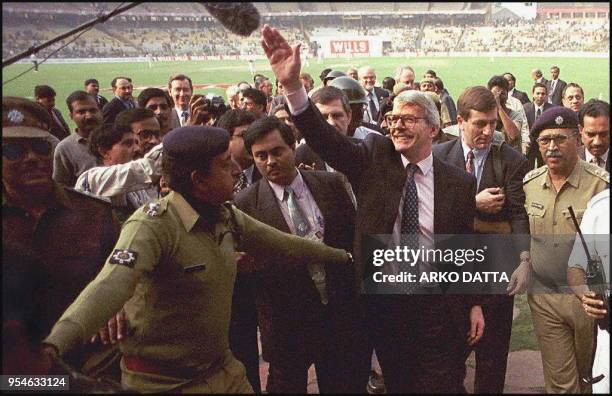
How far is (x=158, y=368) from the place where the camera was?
2135 millimetres

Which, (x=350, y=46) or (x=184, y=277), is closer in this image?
(x=184, y=277)

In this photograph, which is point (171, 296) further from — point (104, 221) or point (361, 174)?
point (361, 174)

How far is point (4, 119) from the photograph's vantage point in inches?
91.0

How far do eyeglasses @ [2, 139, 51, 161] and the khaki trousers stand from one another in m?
2.81

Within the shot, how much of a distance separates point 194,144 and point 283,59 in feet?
2.16

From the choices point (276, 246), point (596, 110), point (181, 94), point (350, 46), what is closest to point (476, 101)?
point (596, 110)

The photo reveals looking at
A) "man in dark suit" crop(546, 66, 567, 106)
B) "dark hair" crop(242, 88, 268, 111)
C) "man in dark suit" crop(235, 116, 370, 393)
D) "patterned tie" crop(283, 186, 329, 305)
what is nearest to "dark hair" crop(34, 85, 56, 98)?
"dark hair" crop(242, 88, 268, 111)

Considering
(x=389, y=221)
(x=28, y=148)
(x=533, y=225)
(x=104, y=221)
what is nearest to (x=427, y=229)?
(x=389, y=221)

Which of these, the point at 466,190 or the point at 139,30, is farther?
the point at 139,30

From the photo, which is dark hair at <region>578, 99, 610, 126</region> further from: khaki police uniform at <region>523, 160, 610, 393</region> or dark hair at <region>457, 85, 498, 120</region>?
dark hair at <region>457, 85, 498, 120</region>

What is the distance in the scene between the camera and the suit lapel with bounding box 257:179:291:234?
304cm

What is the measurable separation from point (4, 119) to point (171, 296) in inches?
39.3

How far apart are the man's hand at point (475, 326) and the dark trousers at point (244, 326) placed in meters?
1.29

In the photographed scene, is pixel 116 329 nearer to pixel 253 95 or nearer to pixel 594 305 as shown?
pixel 594 305
